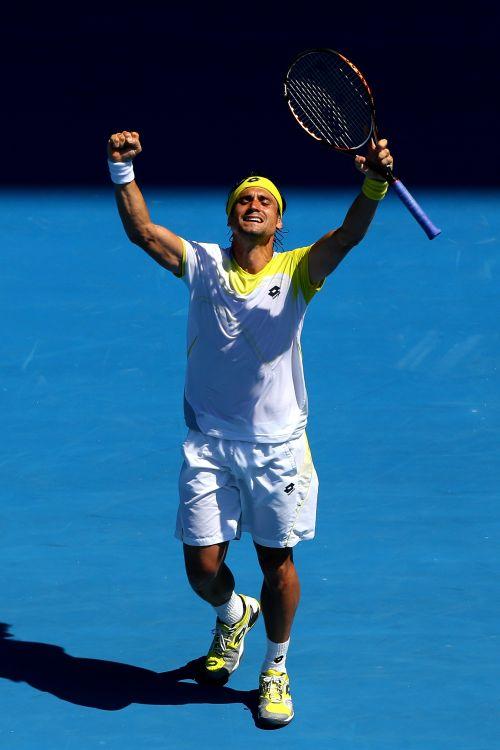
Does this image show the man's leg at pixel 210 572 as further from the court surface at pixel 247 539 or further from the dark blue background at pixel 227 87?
the dark blue background at pixel 227 87

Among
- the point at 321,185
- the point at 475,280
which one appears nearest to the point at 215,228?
the point at 321,185

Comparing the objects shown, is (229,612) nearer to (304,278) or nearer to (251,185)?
(304,278)

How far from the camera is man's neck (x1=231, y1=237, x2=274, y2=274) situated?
19.7ft

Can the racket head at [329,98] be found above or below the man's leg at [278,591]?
above

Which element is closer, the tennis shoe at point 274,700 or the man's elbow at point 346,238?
the man's elbow at point 346,238

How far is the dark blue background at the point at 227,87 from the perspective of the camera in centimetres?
991

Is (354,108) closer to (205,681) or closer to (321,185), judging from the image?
(205,681)

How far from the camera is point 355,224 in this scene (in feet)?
18.6

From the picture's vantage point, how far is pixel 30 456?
8156 millimetres

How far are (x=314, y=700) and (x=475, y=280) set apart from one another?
396cm

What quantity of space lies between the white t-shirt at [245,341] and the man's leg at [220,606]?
0.50 metres

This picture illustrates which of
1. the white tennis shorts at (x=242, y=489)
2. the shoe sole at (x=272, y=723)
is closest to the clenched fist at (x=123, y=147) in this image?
the white tennis shorts at (x=242, y=489)

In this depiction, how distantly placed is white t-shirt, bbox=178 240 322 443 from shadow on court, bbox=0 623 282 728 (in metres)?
1.06

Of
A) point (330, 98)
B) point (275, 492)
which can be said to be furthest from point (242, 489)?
point (330, 98)
